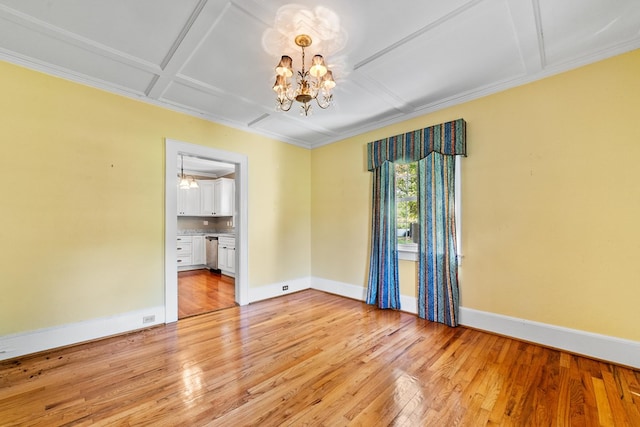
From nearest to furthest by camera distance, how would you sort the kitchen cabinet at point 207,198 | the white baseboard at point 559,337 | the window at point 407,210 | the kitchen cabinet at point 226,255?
the white baseboard at point 559,337
the window at point 407,210
the kitchen cabinet at point 226,255
the kitchen cabinet at point 207,198

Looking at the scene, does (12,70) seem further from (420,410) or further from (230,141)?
(420,410)

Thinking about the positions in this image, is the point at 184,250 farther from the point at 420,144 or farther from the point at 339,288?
the point at 420,144

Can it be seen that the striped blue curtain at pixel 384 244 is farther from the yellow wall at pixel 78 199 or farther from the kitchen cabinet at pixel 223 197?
the kitchen cabinet at pixel 223 197

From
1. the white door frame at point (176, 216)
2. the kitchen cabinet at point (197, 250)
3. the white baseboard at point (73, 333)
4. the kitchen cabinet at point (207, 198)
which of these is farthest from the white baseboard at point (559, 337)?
the kitchen cabinet at point (207, 198)

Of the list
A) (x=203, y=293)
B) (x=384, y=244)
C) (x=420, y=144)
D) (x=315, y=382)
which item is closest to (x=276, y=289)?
(x=203, y=293)

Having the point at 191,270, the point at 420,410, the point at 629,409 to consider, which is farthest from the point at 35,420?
the point at 191,270

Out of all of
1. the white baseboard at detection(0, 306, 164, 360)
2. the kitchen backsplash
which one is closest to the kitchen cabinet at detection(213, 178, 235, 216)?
the kitchen backsplash

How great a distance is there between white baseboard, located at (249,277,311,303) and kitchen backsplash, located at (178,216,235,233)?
3126 mm

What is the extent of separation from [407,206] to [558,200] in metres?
1.59

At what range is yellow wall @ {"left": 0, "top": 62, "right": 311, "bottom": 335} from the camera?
7.85ft

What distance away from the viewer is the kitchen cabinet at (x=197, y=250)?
6.75 metres

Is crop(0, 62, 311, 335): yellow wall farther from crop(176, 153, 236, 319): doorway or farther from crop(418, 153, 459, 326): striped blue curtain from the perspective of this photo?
crop(418, 153, 459, 326): striped blue curtain

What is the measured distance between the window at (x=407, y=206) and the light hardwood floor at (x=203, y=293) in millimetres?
2766

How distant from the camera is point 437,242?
10.6ft
